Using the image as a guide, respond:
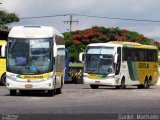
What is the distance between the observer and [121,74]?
139ft

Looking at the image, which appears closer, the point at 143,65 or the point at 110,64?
the point at 110,64

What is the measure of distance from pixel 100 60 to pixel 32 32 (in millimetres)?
12455

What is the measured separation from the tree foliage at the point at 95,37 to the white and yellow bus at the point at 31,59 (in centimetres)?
5334

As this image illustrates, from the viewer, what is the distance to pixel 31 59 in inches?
1155

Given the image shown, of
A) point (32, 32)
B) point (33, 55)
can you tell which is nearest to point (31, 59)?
point (33, 55)

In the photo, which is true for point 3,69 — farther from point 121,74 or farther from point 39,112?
point 39,112

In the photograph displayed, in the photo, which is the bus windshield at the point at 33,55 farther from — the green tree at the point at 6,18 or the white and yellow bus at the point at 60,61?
the green tree at the point at 6,18

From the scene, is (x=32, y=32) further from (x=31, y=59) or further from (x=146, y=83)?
(x=146, y=83)

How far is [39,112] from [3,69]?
73.4 ft

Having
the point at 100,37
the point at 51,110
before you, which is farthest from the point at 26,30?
the point at 100,37

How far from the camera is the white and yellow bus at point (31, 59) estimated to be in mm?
29078

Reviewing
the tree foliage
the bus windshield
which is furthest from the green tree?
the bus windshield

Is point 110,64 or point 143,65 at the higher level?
point 110,64

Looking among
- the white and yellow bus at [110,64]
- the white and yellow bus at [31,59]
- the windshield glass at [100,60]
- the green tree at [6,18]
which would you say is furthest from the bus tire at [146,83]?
the green tree at [6,18]
